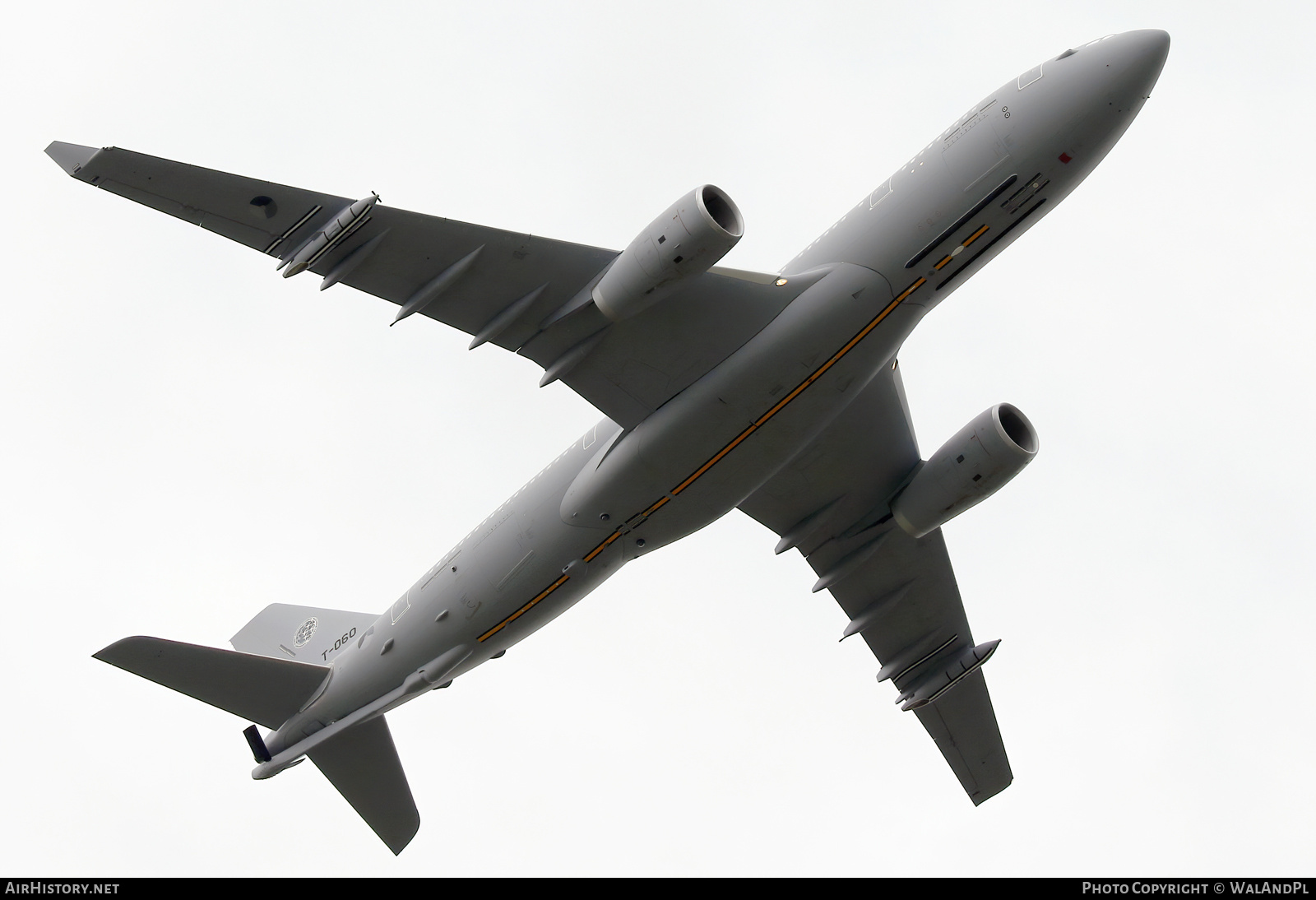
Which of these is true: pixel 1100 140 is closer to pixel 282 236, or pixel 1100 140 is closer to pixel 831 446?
pixel 831 446

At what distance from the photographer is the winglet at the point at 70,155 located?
1975cm

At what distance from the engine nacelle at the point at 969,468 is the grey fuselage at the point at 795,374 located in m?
3.31

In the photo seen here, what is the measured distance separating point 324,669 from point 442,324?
820 cm

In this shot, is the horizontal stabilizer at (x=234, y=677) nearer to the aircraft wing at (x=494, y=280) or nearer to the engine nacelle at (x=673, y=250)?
the aircraft wing at (x=494, y=280)

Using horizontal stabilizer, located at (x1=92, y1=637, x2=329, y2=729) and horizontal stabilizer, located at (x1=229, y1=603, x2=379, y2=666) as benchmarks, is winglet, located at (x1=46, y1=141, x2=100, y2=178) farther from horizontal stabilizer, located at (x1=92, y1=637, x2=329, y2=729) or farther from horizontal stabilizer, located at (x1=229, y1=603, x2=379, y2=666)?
horizontal stabilizer, located at (x1=229, y1=603, x2=379, y2=666)

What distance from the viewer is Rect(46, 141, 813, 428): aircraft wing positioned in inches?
797

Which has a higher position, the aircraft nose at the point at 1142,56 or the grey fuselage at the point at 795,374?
the aircraft nose at the point at 1142,56

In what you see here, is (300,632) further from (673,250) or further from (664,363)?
(673,250)

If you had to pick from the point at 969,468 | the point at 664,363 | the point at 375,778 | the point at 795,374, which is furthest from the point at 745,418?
the point at 375,778

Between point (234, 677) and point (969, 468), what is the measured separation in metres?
14.8

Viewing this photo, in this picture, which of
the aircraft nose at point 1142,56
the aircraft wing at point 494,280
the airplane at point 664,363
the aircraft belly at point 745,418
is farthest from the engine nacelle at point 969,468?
the aircraft nose at point 1142,56

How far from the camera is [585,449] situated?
78.5 ft

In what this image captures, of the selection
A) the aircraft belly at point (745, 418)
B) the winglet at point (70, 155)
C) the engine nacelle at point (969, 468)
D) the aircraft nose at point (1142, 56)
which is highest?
the winglet at point (70, 155)

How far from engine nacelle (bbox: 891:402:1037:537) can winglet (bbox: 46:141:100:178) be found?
51.4ft
